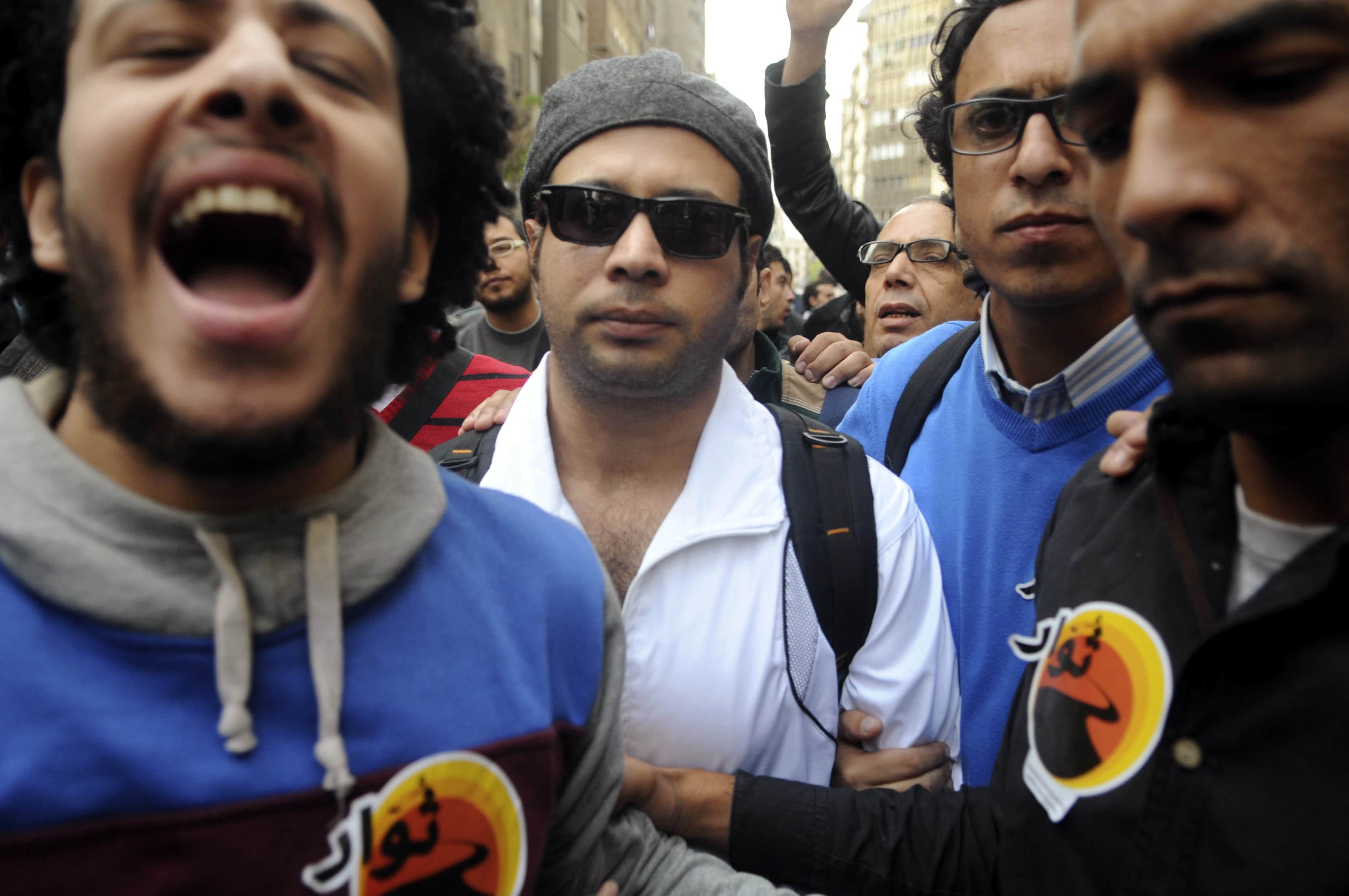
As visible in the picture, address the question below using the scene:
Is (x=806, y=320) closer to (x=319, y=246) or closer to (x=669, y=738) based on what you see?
(x=669, y=738)

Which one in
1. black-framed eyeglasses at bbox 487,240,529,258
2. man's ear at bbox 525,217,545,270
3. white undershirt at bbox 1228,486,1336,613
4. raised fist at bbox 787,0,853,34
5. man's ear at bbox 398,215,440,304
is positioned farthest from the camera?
black-framed eyeglasses at bbox 487,240,529,258

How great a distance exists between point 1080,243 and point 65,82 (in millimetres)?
2221

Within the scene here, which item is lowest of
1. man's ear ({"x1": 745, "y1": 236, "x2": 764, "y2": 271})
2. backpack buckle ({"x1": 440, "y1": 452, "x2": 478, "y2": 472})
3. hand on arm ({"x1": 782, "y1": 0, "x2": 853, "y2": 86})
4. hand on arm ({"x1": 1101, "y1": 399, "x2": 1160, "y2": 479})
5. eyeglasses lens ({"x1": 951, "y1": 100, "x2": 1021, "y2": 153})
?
backpack buckle ({"x1": 440, "y1": 452, "x2": 478, "y2": 472})

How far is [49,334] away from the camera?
4.66ft

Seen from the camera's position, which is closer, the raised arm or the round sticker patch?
the round sticker patch

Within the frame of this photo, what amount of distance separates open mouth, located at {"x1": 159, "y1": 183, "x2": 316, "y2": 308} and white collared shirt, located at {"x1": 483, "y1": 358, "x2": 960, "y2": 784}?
4.05ft

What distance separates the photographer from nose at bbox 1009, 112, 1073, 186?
2428 mm

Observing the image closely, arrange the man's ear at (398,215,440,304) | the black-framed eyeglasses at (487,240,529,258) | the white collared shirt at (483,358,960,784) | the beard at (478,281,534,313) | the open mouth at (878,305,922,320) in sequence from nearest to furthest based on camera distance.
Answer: the man's ear at (398,215,440,304), the white collared shirt at (483,358,960,784), the open mouth at (878,305,922,320), the black-framed eyeglasses at (487,240,529,258), the beard at (478,281,534,313)

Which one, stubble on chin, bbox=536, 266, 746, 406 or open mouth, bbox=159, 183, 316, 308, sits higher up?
open mouth, bbox=159, 183, 316, 308

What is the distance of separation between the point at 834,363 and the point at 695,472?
5.35 feet

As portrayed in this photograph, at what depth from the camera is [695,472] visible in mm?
2523

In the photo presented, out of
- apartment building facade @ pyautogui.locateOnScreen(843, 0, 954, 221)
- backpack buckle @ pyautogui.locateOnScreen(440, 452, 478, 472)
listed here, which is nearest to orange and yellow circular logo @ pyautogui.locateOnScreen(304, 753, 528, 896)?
backpack buckle @ pyautogui.locateOnScreen(440, 452, 478, 472)

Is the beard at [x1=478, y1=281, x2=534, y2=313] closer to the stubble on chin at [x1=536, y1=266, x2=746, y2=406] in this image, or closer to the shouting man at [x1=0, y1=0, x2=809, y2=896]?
the stubble on chin at [x1=536, y1=266, x2=746, y2=406]

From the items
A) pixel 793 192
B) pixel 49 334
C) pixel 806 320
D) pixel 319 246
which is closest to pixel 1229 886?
pixel 319 246
